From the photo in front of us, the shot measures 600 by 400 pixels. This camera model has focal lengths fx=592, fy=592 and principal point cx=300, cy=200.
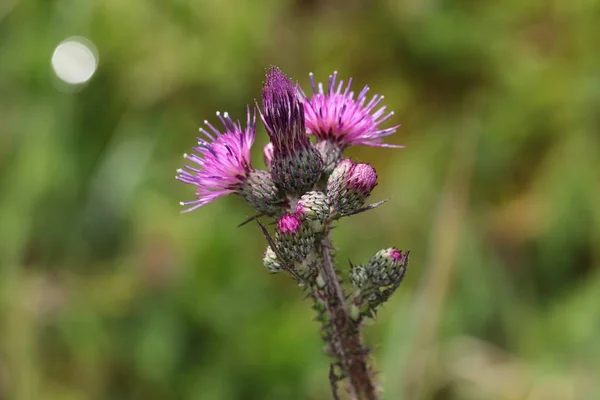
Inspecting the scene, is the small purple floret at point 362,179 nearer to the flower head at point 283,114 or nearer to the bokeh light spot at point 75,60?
the flower head at point 283,114

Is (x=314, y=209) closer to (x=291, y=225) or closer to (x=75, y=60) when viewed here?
(x=291, y=225)

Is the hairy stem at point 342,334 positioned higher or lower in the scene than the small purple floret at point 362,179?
lower

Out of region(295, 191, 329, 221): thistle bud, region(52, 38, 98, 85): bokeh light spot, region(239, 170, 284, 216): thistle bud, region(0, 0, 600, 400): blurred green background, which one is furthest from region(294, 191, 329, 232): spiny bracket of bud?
region(52, 38, 98, 85): bokeh light spot

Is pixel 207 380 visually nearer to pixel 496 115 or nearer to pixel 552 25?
pixel 496 115

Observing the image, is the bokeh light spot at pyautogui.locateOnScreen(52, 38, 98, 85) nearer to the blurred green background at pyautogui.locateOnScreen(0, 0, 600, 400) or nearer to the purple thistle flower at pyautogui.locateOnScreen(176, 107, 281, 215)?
the blurred green background at pyautogui.locateOnScreen(0, 0, 600, 400)

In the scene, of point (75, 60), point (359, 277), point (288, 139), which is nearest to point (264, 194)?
point (288, 139)

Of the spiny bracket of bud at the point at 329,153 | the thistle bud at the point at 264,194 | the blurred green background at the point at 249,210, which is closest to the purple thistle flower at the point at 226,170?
the thistle bud at the point at 264,194
